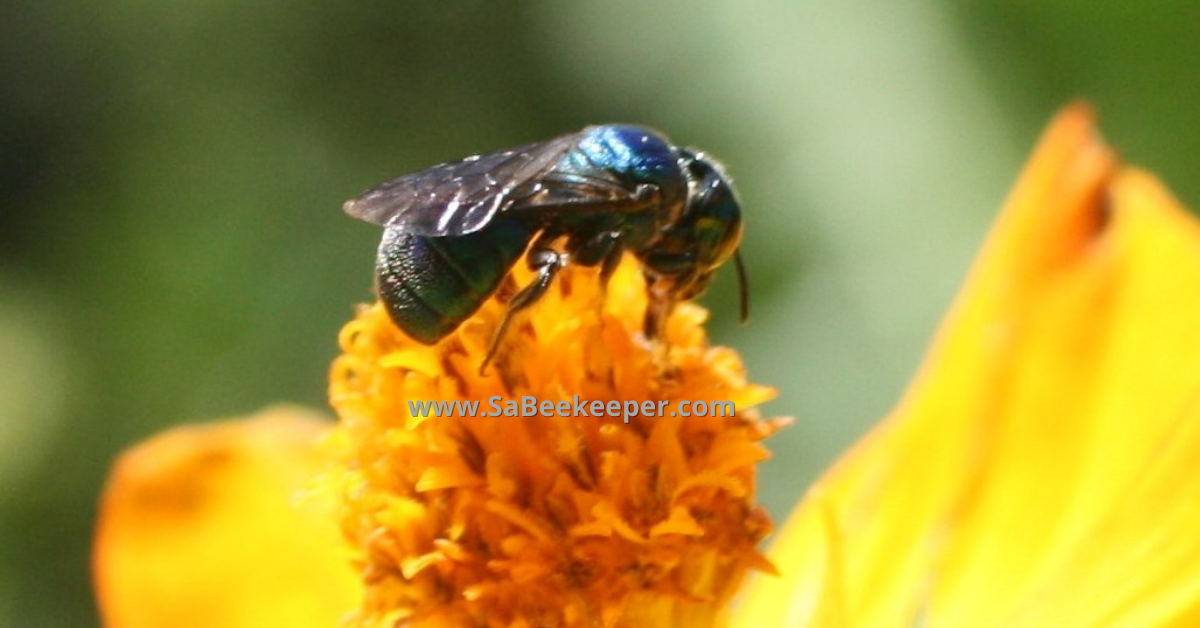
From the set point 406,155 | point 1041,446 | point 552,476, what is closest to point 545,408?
point 552,476

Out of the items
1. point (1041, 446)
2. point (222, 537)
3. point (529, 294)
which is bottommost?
point (222, 537)

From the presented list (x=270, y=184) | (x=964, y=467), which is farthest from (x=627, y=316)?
(x=270, y=184)

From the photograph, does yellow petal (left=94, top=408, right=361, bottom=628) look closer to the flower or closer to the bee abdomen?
the flower

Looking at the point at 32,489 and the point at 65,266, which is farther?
the point at 65,266

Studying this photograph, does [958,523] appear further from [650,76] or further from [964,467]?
[650,76]

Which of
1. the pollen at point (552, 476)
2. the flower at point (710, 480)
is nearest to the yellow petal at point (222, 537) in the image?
the flower at point (710, 480)

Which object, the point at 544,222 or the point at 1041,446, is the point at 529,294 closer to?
the point at 544,222

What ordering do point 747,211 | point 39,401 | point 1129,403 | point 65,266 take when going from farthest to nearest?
point 65,266 < point 39,401 < point 747,211 < point 1129,403
